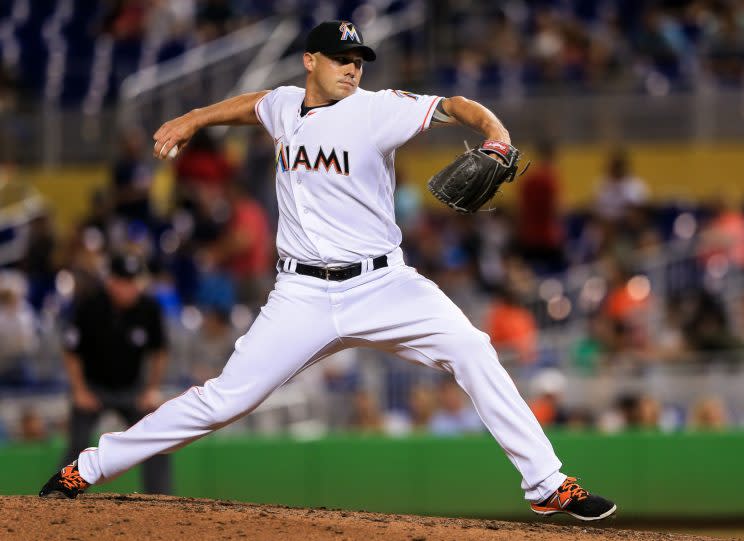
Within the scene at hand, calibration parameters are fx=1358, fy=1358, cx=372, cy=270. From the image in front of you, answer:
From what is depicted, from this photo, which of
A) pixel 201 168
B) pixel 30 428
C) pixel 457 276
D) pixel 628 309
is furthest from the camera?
pixel 201 168

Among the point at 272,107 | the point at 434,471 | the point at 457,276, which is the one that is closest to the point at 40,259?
the point at 457,276

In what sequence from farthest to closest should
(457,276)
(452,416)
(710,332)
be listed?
(457,276) < (710,332) < (452,416)

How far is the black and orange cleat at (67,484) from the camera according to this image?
618cm

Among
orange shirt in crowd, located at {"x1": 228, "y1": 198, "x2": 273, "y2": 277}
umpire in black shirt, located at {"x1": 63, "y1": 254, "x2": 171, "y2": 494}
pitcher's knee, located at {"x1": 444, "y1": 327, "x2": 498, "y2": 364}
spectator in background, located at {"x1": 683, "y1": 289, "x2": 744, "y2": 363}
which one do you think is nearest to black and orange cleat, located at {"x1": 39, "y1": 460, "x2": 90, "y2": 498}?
pitcher's knee, located at {"x1": 444, "y1": 327, "x2": 498, "y2": 364}

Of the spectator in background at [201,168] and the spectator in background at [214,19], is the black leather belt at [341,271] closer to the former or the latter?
the spectator in background at [201,168]

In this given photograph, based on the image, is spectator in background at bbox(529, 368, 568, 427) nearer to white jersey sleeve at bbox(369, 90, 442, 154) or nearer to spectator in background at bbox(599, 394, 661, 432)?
spectator in background at bbox(599, 394, 661, 432)

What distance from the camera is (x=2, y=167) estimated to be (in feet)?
48.8

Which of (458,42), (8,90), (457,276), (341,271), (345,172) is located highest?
(458,42)

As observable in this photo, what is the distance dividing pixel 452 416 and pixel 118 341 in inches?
135

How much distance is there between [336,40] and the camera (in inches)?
228

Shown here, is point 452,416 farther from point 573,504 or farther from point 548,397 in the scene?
Result: point 573,504

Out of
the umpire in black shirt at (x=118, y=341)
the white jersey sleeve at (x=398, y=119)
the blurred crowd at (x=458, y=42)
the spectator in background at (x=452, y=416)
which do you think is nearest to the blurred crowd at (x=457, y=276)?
the spectator in background at (x=452, y=416)

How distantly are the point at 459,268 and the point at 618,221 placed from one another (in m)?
1.85

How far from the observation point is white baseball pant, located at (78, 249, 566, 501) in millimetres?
5746
